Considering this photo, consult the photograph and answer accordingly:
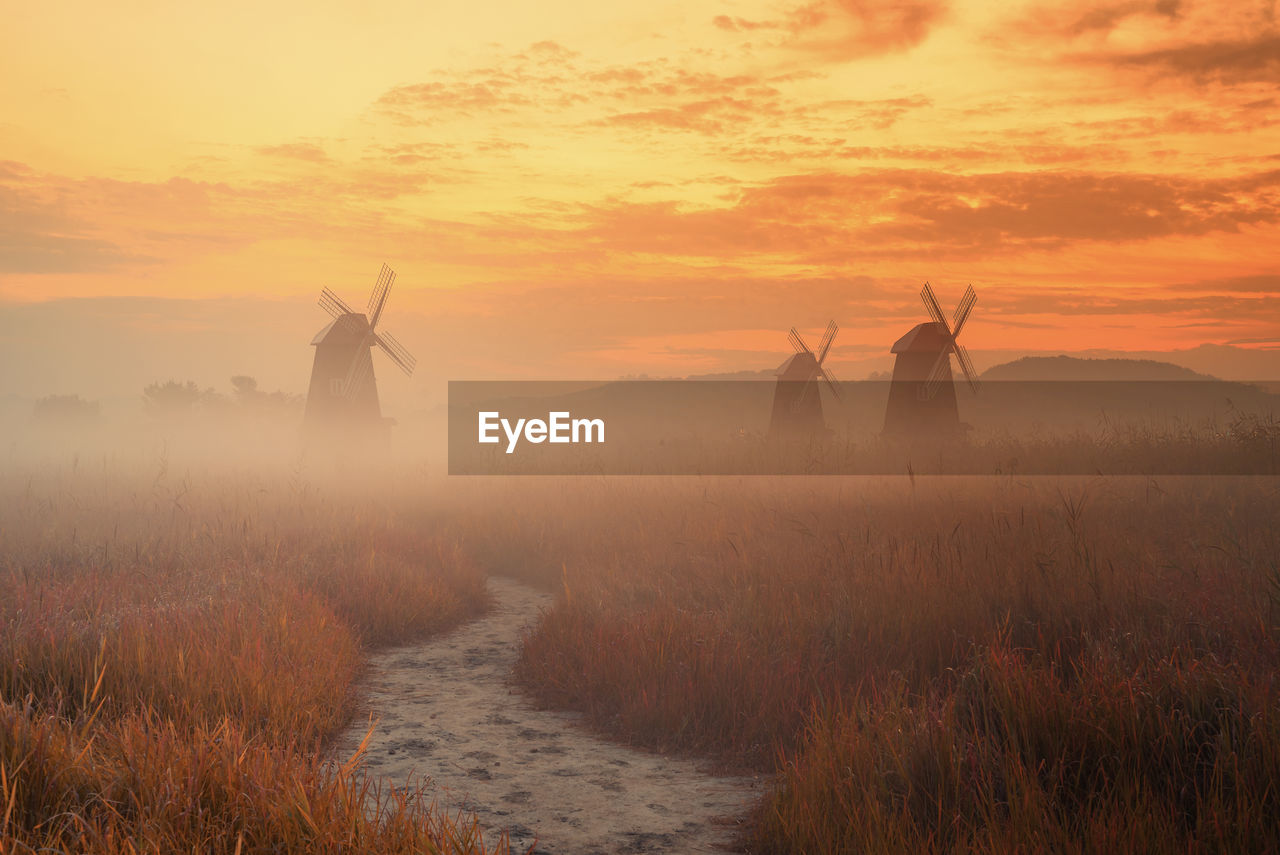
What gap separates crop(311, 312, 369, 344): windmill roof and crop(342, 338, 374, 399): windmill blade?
36 centimetres

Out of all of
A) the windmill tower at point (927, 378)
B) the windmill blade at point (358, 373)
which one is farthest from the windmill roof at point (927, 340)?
the windmill blade at point (358, 373)

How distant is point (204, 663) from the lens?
5.50m

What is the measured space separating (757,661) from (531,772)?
5.91 feet

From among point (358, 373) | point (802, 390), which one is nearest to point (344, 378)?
point (358, 373)

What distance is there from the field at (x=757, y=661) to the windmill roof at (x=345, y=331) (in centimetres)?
1788

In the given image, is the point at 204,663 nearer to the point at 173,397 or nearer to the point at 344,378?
the point at 344,378

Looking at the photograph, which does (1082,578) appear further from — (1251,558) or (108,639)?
(108,639)

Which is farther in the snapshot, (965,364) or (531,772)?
(965,364)

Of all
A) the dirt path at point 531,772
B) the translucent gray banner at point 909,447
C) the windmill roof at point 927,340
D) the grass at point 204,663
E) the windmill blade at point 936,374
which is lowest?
the dirt path at point 531,772

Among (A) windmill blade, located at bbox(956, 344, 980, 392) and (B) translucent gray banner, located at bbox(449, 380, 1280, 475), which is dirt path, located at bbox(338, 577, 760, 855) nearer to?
(B) translucent gray banner, located at bbox(449, 380, 1280, 475)

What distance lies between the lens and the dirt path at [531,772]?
4.29 m

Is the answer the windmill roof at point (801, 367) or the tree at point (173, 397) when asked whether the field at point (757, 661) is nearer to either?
the windmill roof at point (801, 367)

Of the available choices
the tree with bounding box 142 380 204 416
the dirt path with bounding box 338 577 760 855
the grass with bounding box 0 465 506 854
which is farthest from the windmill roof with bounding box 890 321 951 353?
the tree with bounding box 142 380 204 416

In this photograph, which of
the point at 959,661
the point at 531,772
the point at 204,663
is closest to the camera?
the point at 531,772
